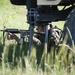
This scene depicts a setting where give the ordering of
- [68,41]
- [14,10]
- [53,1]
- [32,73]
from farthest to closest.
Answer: [14,10], [53,1], [68,41], [32,73]

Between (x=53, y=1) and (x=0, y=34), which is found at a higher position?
(x=53, y=1)

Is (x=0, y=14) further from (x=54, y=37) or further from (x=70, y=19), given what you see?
(x=70, y=19)

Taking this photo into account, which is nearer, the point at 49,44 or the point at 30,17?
the point at 30,17

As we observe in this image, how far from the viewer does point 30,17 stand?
273 inches

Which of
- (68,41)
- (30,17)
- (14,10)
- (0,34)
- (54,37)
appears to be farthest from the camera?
(14,10)

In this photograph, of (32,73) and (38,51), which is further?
(38,51)

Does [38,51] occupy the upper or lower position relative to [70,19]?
lower

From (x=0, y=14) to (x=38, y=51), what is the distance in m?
6.39

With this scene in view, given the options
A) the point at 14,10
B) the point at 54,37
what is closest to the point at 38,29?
the point at 54,37

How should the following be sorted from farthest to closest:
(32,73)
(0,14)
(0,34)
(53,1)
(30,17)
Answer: (0,14)
(0,34)
(30,17)
(53,1)
(32,73)

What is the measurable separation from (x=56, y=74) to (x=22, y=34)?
3659 millimetres

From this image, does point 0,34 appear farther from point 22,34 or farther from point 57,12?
point 57,12

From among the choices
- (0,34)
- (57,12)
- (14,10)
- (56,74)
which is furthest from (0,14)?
(56,74)

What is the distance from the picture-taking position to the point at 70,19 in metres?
5.89
